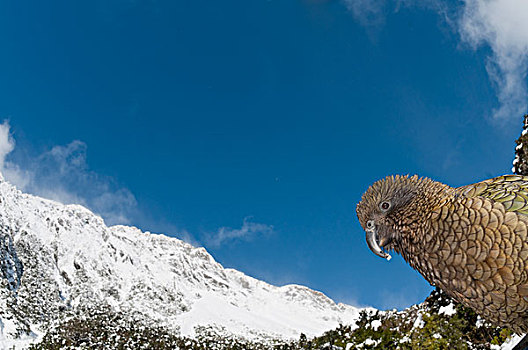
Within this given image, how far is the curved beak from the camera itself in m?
3.78

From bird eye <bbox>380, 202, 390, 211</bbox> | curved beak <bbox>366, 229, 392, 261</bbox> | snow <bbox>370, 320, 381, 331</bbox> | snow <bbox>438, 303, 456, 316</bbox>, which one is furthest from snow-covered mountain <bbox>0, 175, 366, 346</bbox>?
bird eye <bbox>380, 202, 390, 211</bbox>

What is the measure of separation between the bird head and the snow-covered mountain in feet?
78.2

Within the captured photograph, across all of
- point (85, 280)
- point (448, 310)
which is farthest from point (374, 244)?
point (85, 280)

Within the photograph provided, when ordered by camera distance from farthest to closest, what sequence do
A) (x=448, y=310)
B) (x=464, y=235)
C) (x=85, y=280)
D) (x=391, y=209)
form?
(x=85, y=280)
(x=448, y=310)
(x=391, y=209)
(x=464, y=235)

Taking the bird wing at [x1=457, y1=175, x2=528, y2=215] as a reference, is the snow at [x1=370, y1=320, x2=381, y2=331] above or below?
above

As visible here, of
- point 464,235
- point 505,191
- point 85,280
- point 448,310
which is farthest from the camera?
point 85,280

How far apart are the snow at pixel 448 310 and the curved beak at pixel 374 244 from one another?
211 inches

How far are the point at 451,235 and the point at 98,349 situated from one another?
72.9ft

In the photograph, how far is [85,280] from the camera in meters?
31.6

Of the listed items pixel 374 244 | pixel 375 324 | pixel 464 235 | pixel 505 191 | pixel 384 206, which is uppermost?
pixel 375 324

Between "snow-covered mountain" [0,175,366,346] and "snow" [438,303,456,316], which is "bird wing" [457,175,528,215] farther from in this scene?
"snow-covered mountain" [0,175,366,346]

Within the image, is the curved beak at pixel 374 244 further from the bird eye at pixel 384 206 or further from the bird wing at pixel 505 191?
the bird wing at pixel 505 191

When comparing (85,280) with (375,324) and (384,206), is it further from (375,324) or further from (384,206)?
(384,206)

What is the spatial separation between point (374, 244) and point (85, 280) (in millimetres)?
33909
